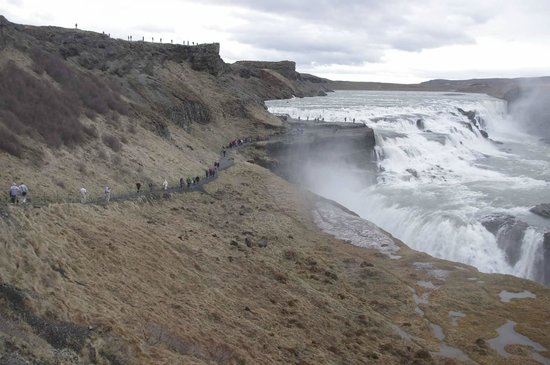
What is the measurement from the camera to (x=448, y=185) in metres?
48.0

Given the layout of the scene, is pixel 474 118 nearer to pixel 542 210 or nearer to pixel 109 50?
pixel 542 210

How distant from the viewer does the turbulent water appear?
32750 millimetres

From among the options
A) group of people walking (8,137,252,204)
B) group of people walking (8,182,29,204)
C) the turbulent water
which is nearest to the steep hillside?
group of people walking (8,137,252,204)

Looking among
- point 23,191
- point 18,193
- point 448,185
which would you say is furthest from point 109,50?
point 448,185

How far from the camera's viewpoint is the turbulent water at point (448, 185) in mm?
32750

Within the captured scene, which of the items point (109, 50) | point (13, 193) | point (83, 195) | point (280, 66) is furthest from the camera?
point (280, 66)

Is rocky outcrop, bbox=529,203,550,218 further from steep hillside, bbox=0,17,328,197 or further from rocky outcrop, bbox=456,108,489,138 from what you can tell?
rocky outcrop, bbox=456,108,489,138

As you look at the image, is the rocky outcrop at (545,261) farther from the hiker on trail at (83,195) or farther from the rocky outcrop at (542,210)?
the hiker on trail at (83,195)

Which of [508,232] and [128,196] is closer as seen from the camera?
[128,196]

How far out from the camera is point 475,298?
23875mm

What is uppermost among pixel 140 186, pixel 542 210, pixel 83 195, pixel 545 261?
pixel 83 195

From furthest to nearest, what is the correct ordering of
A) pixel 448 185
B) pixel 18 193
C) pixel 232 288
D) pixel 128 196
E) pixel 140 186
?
pixel 448 185 → pixel 140 186 → pixel 128 196 → pixel 18 193 → pixel 232 288

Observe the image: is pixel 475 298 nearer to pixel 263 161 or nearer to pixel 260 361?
pixel 260 361

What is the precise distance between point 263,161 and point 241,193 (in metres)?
12.3
